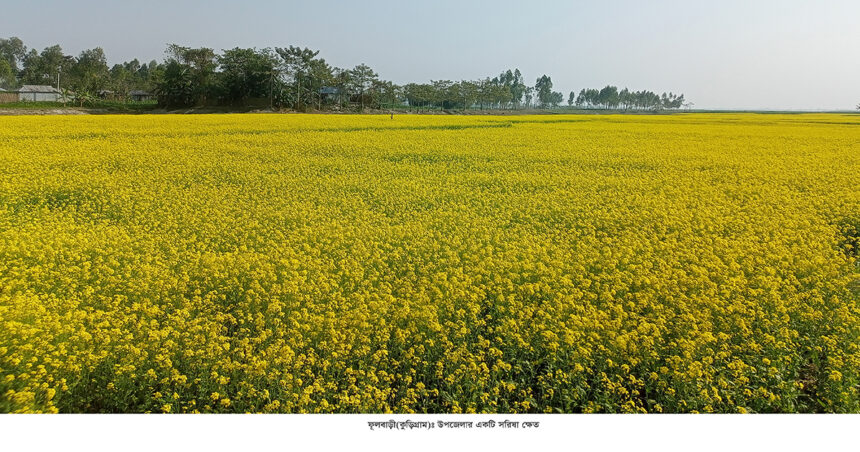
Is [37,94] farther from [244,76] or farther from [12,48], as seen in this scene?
[12,48]

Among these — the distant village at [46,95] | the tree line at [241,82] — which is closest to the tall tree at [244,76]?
the tree line at [241,82]

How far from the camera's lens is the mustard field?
3.19 metres

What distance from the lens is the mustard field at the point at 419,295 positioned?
3193 millimetres

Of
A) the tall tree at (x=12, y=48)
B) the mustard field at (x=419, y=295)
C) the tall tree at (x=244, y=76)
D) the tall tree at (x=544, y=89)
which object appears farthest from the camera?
the tall tree at (x=544, y=89)

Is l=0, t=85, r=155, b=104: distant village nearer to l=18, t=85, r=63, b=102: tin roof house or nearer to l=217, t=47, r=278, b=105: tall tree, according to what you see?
l=18, t=85, r=63, b=102: tin roof house

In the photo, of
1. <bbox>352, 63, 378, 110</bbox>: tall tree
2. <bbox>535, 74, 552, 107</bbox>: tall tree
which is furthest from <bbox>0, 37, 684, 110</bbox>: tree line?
<bbox>535, 74, 552, 107</bbox>: tall tree

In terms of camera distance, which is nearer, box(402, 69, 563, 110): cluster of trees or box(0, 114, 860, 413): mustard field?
box(0, 114, 860, 413): mustard field

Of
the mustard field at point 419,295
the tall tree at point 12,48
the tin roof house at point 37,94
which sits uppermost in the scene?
the tin roof house at point 37,94

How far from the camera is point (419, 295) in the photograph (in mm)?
4250

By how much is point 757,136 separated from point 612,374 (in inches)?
860

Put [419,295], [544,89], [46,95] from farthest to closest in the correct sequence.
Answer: [544,89], [46,95], [419,295]

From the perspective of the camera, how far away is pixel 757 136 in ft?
69.9

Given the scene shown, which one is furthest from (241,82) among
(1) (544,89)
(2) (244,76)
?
(1) (544,89)

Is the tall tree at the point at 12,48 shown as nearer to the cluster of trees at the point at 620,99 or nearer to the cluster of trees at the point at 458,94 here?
the cluster of trees at the point at 458,94
